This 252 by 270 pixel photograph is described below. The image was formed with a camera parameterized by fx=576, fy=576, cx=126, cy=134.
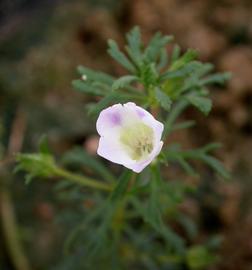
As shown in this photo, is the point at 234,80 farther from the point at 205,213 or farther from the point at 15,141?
the point at 15,141

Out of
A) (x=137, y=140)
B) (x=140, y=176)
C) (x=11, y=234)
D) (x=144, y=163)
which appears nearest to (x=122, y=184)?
(x=140, y=176)

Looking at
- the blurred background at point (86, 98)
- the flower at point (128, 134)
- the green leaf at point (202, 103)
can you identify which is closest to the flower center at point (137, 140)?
the flower at point (128, 134)

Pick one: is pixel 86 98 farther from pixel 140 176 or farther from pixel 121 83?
pixel 121 83

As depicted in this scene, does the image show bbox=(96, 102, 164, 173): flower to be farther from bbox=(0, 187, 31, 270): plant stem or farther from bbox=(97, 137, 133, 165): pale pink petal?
bbox=(0, 187, 31, 270): plant stem

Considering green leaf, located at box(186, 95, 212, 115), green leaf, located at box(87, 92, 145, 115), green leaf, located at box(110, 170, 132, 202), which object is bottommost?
green leaf, located at box(110, 170, 132, 202)

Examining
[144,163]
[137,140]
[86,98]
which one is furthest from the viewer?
[86,98]

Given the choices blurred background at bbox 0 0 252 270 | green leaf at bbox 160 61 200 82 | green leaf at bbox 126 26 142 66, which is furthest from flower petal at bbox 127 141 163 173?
blurred background at bbox 0 0 252 270
